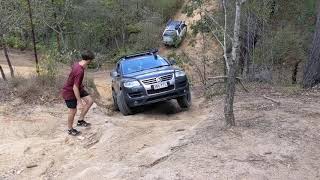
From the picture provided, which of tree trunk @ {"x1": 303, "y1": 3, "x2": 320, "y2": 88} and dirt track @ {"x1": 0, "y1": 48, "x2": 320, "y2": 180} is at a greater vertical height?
tree trunk @ {"x1": 303, "y1": 3, "x2": 320, "y2": 88}

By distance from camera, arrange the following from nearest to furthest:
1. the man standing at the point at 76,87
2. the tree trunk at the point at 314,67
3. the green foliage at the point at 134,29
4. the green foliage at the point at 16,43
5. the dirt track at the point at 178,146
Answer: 1. the dirt track at the point at 178,146
2. the man standing at the point at 76,87
3. the tree trunk at the point at 314,67
4. the green foliage at the point at 16,43
5. the green foliage at the point at 134,29

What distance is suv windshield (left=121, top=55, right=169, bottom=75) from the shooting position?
12312 mm

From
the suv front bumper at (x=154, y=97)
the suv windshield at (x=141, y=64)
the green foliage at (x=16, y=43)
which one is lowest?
the green foliage at (x=16, y=43)

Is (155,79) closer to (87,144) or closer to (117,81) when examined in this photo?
(117,81)

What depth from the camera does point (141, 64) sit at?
492 inches

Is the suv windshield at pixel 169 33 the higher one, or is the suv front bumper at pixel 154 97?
the suv front bumper at pixel 154 97

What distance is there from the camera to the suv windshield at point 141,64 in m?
A: 12.3

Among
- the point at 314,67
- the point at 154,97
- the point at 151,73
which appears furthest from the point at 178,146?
the point at 314,67

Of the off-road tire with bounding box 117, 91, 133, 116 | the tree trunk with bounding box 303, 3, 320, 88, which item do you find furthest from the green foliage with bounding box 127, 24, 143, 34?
the off-road tire with bounding box 117, 91, 133, 116

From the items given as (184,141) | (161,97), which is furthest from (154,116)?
(184,141)

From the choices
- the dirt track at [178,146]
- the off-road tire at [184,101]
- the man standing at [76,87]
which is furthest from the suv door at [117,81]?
the man standing at [76,87]

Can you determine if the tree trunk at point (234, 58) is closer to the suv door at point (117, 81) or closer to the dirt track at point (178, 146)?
the dirt track at point (178, 146)

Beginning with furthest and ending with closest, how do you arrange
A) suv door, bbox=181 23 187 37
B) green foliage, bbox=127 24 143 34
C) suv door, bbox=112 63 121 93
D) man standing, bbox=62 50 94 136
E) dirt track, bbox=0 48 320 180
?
green foliage, bbox=127 24 143 34
suv door, bbox=181 23 187 37
suv door, bbox=112 63 121 93
man standing, bbox=62 50 94 136
dirt track, bbox=0 48 320 180

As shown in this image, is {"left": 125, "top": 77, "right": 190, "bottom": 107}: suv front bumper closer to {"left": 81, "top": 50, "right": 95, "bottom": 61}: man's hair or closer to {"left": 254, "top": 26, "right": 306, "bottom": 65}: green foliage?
{"left": 81, "top": 50, "right": 95, "bottom": 61}: man's hair
